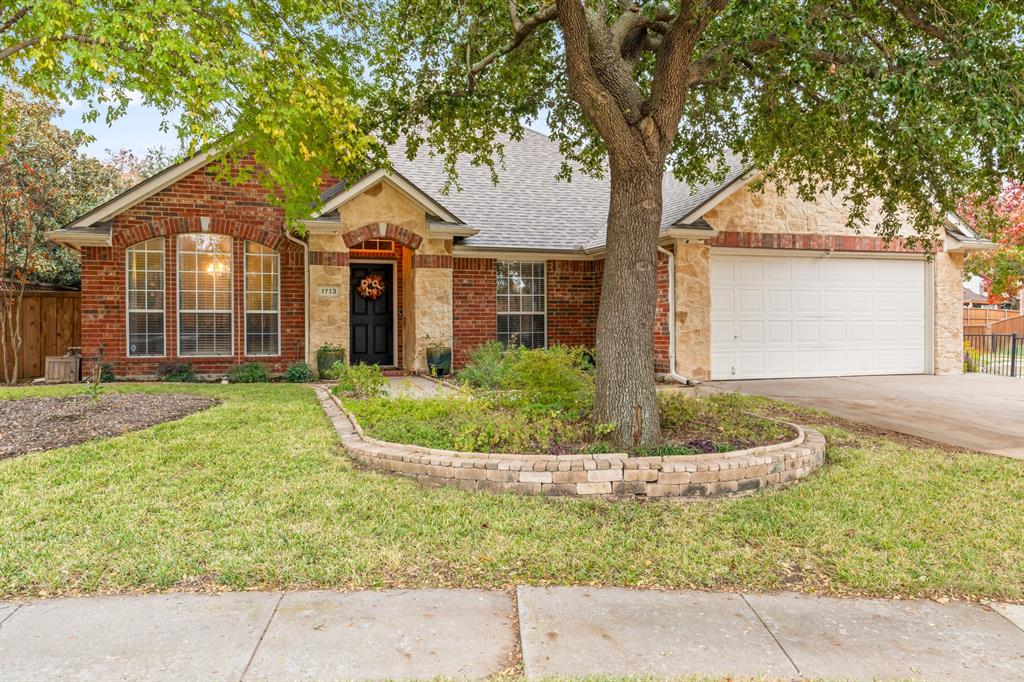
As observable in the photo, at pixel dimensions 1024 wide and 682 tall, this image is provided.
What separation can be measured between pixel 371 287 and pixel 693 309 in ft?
22.4

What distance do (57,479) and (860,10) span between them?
8.77 meters

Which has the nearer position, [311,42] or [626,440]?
[626,440]

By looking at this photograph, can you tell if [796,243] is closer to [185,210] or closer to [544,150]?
[544,150]

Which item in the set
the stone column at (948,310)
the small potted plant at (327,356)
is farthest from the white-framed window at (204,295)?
the stone column at (948,310)

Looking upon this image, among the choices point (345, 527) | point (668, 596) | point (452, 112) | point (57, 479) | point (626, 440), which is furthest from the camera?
point (452, 112)

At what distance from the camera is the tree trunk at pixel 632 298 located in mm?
5984

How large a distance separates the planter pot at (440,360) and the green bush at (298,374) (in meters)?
2.30

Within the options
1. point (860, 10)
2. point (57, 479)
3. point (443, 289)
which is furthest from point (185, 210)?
point (860, 10)

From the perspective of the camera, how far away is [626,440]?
583 centimetres

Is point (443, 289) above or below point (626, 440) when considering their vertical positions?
above

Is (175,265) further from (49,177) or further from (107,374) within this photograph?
(49,177)

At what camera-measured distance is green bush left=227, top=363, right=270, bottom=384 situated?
11922 mm

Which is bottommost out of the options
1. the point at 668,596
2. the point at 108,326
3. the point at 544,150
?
the point at 668,596

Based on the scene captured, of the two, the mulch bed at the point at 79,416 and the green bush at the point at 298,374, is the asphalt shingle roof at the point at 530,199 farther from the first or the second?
the mulch bed at the point at 79,416
